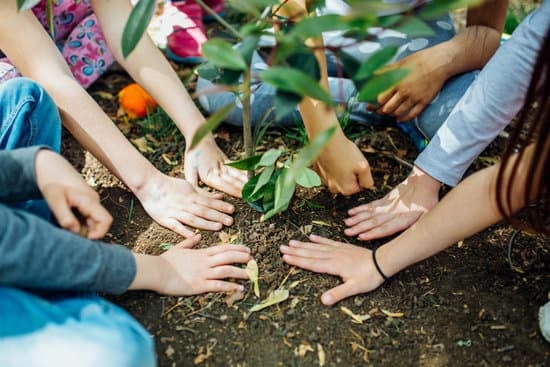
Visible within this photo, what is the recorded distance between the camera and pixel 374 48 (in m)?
1.66

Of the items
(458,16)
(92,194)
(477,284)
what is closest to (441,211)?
(477,284)

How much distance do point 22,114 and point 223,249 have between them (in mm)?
513

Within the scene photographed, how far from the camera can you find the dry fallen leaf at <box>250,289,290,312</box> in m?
1.22

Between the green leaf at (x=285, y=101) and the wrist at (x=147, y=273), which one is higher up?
the green leaf at (x=285, y=101)

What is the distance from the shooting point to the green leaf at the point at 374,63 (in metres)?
0.81

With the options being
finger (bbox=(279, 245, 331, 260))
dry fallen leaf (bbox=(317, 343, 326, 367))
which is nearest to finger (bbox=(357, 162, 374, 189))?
finger (bbox=(279, 245, 331, 260))

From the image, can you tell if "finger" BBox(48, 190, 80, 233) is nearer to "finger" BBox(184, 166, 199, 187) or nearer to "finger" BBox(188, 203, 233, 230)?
"finger" BBox(188, 203, 233, 230)

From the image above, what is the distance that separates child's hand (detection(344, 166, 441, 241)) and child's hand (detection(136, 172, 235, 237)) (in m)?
0.30

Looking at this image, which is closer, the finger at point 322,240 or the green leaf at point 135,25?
the green leaf at point 135,25

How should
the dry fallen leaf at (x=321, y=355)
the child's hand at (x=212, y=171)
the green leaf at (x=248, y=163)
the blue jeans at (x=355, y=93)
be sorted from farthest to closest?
the blue jeans at (x=355, y=93), the child's hand at (x=212, y=171), the green leaf at (x=248, y=163), the dry fallen leaf at (x=321, y=355)

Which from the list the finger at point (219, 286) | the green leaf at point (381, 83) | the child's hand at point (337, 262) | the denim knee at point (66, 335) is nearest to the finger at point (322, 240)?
the child's hand at point (337, 262)

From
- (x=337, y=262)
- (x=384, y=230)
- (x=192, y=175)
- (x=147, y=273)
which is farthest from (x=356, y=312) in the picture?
(x=192, y=175)

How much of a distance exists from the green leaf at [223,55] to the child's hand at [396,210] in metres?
0.65

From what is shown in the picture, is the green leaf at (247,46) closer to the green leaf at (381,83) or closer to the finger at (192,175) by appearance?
the green leaf at (381,83)
